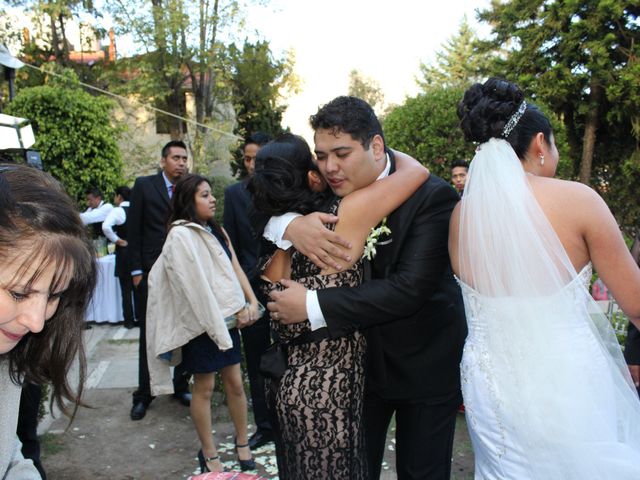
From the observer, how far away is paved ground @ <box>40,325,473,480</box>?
4004 millimetres

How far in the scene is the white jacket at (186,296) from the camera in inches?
143

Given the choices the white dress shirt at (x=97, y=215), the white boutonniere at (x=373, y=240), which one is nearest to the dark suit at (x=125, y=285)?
the white dress shirt at (x=97, y=215)

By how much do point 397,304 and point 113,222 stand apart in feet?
24.6

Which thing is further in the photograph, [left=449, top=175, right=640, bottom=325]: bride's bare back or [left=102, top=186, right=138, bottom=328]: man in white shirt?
[left=102, top=186, right=138, bottom=328]: man in white shirt

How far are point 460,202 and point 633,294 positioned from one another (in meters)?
0.71

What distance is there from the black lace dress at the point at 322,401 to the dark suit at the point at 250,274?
2.16 meters

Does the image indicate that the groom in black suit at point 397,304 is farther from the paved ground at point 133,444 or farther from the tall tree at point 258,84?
the tall tree at point 258,84

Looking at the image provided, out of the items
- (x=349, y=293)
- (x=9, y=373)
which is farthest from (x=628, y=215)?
(x=9, y=373)

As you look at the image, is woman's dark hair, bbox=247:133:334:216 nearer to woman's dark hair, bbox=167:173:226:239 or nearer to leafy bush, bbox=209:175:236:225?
woman's dark hair, bbox=167:173:226:239

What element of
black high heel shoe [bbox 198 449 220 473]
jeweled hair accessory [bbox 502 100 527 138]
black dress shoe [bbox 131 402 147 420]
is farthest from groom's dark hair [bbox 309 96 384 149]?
black dress shoe [bbox 131 402 147 420]

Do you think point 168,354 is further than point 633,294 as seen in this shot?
Yes

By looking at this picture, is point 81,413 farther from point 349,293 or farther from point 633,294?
point 633,294

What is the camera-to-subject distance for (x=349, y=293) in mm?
2178

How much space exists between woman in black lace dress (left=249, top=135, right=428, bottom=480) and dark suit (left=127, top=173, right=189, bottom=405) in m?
2.90
